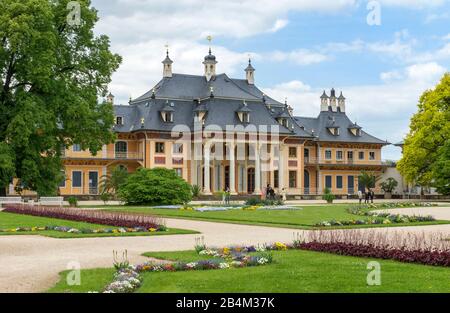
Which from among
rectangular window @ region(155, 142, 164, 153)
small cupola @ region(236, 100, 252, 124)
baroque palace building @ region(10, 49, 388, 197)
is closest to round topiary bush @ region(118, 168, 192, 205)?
baroque palace building @ region(10, 49, 388, 197)

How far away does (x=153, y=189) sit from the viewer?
153 ft

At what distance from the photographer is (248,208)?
41.8 metres

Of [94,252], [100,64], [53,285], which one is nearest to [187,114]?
[100,64]

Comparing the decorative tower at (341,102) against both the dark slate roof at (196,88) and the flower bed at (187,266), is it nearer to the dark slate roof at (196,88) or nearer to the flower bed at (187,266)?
the dark slate roof at (196,88)

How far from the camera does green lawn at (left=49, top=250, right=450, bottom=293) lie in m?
11.4

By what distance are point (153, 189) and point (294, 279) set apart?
114 ft

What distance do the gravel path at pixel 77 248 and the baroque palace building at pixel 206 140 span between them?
43113 millimetres

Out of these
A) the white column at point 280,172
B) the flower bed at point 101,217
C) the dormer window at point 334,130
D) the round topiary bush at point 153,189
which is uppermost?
the dormer window at point 334,130

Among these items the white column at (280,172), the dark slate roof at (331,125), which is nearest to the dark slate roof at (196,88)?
the white column at (280,172)

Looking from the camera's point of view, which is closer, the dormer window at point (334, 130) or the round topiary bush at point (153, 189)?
the round topiary bush at point (153, 189)

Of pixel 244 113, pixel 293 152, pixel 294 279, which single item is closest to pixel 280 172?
pixel 293 152

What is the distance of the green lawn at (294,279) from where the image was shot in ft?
37.5

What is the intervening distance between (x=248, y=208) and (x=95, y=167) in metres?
31.1
